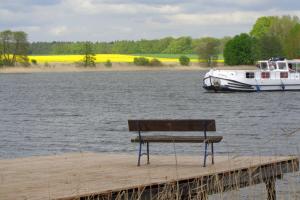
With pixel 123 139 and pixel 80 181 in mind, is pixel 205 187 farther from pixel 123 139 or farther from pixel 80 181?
pixel 123 139

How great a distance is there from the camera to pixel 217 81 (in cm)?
7312

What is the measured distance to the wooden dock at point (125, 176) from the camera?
11984 millimetres

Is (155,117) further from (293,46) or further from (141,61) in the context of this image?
(141,61)

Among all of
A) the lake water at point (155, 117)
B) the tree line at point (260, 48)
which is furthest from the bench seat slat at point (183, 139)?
the tree line at point (260, 48)

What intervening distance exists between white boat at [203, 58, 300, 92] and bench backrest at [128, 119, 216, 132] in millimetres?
55945

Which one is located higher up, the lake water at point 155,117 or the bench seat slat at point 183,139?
the bench seat slat at point 183,139

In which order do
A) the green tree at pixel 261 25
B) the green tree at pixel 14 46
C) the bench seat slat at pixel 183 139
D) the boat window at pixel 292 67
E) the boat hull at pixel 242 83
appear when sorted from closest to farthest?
1. the bench seat slat at pixel 183 139
2. the boat window at pixel 292 67
3. the boat hull at pixel 242 83
4. the green tree at pixel 14 46
5. the green tree at pixel 261 25

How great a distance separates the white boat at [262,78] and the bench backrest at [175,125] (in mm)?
55945

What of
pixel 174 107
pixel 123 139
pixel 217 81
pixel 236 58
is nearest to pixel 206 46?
pixel 236 58

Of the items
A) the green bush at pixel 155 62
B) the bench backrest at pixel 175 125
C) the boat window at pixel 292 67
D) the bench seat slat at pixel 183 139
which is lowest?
the green bush at pixel 155 62

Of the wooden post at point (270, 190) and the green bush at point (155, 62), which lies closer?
the wooden post at point (270, 190)

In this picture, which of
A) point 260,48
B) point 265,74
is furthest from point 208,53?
point 265,74

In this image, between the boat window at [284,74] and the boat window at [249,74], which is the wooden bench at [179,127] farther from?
the boat window at [284,74]

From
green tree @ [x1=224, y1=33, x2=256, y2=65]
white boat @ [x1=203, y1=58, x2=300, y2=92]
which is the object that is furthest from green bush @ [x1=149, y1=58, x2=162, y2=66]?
white boat @ [x1=203, y1=58, x2=300, y2=92]
